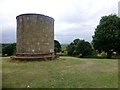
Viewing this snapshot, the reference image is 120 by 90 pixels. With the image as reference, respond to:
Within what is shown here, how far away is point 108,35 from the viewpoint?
84.5ft

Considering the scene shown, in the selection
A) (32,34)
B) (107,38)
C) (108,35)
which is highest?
(108,35)

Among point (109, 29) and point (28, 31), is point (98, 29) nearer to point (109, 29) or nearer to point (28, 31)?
point (109, 29)

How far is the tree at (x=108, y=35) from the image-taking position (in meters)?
25.6

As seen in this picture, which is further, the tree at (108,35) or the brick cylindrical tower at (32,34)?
the tree at (108,35)

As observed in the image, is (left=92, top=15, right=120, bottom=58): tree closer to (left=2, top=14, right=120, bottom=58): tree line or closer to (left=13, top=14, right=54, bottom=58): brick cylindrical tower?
(left=2, top=14, right=120, bottom=58): tree line

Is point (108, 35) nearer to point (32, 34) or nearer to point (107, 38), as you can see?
point (107, 38)

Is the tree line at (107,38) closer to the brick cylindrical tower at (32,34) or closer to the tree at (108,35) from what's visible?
the tree at (108,35)

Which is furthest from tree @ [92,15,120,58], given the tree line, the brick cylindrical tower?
the brick cylindrical tower

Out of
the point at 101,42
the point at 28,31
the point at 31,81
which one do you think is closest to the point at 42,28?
the point at 28,31

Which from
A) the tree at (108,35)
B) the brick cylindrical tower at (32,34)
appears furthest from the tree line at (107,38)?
the brick cylindrical tower at (32,34)

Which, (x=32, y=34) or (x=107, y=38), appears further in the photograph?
(x=107, y=38)

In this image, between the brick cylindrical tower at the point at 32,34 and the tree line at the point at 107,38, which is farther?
the tree line at the point at 107,38

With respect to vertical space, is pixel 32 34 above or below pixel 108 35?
below

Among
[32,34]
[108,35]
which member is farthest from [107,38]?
[32,34]
